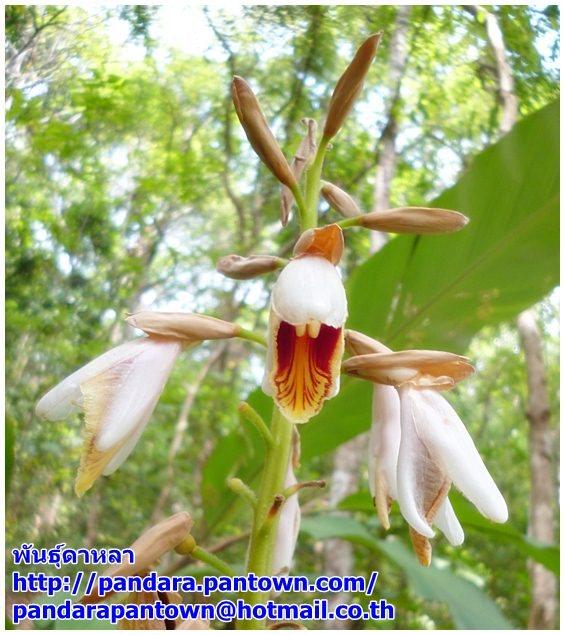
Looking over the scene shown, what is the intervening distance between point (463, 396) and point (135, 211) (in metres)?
1.68

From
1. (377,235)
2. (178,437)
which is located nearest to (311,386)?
(377,235)

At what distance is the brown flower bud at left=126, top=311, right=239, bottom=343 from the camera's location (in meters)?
0.56

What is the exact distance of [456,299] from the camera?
986 millimetres

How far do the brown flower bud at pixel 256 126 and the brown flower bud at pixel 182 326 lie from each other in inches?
6.0

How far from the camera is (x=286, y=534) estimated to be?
1.95 ft

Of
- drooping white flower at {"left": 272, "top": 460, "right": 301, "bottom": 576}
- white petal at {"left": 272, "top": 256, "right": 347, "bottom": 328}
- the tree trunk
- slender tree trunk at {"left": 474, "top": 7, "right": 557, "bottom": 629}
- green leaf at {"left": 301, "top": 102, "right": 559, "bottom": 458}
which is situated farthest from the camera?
the tree trunk

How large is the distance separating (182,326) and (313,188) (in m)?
0.19

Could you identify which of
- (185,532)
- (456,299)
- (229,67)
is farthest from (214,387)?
(185,532)

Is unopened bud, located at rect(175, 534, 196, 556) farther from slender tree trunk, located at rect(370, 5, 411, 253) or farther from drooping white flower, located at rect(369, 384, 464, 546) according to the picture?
slender tree trunk, located at rect(370, 5, 411, 253)

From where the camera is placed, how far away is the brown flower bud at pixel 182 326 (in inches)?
22.1

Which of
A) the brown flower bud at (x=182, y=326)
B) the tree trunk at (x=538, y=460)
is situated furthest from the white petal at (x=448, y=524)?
the tree trunk at (x=538, y=460)

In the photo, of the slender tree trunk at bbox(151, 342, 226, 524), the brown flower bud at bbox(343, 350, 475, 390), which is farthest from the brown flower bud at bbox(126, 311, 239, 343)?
the slender tree trunk at bbox(151, 342, 226, 524)

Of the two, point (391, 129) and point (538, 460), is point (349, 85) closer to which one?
point (391, 129)

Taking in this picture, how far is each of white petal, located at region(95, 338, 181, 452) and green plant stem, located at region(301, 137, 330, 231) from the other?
17 cm
